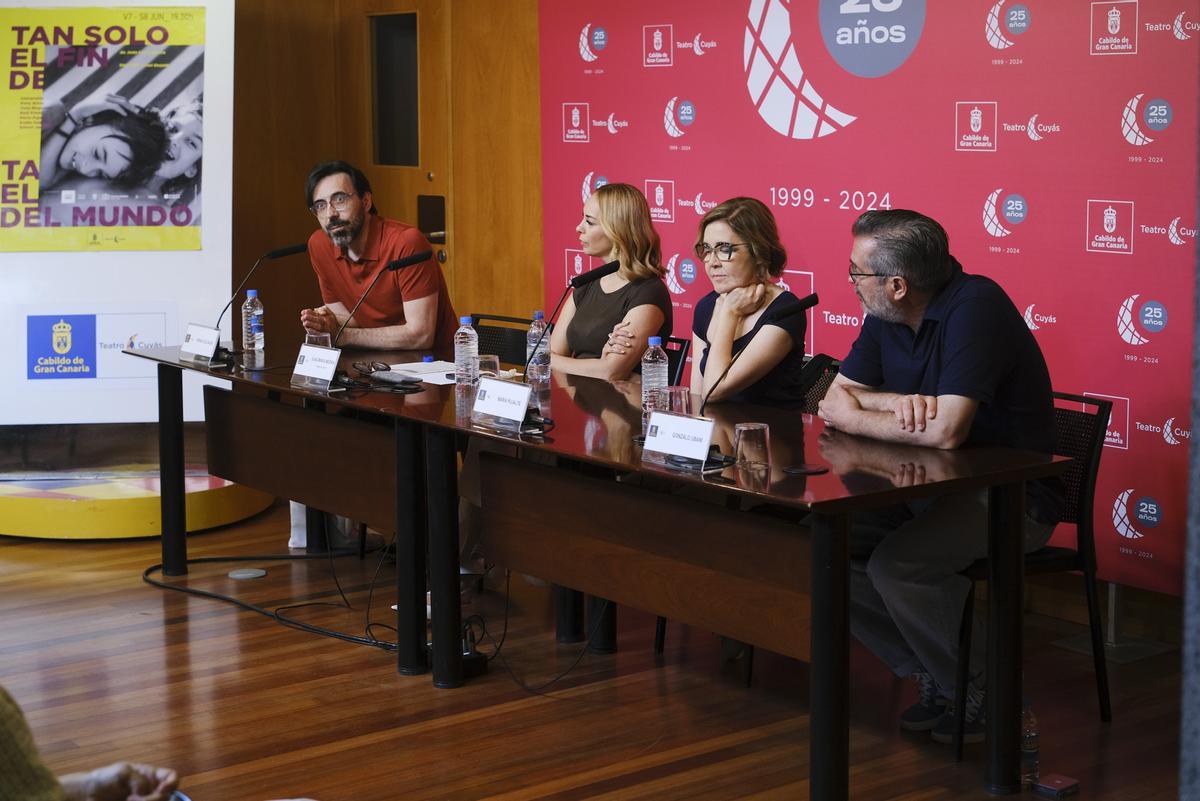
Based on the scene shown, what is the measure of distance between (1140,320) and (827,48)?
1.35 meters

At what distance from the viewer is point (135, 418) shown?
5570 millimetres

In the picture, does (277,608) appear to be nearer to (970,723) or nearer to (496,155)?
(970,723)

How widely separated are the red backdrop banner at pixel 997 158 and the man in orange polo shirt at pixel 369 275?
3.29 feet

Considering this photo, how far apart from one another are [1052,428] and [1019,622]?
52 cm

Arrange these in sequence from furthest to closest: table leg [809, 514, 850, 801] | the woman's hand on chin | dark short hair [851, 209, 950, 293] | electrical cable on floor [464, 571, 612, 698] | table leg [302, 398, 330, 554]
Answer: table leg [302, 398, 330, 554]
the woman's hand on chin
electrical cable on floor [464, 571, 612, 698]
dark short hair [851, 209, 950, 293]
table leg [809, 514, 850, 801]

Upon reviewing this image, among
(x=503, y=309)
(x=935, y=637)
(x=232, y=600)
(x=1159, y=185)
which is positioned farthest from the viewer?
(x=503, y=309)

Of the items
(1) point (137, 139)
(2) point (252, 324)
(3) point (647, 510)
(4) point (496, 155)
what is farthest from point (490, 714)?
(4) point (496, 155)

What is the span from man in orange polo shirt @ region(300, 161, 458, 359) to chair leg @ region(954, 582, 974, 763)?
199 centimetres

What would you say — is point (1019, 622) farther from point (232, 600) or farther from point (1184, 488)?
point (232, 600)

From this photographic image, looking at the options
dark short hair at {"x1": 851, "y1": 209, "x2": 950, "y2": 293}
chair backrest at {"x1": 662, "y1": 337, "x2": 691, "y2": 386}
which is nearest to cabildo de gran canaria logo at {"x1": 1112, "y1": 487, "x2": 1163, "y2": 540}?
dark short hair at {"x1": 851, "y1": 209, "x2": 950, "y2": 293}

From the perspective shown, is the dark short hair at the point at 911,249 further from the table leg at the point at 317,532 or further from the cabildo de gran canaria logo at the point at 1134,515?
the table leg at the point at 317,532

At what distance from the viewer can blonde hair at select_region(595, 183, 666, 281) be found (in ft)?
13.8

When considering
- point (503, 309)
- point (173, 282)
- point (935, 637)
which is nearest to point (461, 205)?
point (503, 309)

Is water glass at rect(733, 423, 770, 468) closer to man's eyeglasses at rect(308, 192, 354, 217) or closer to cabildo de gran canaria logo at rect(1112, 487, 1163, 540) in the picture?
cabildo de gran canaria logo at rect(1112, 487, 1163, 540)
